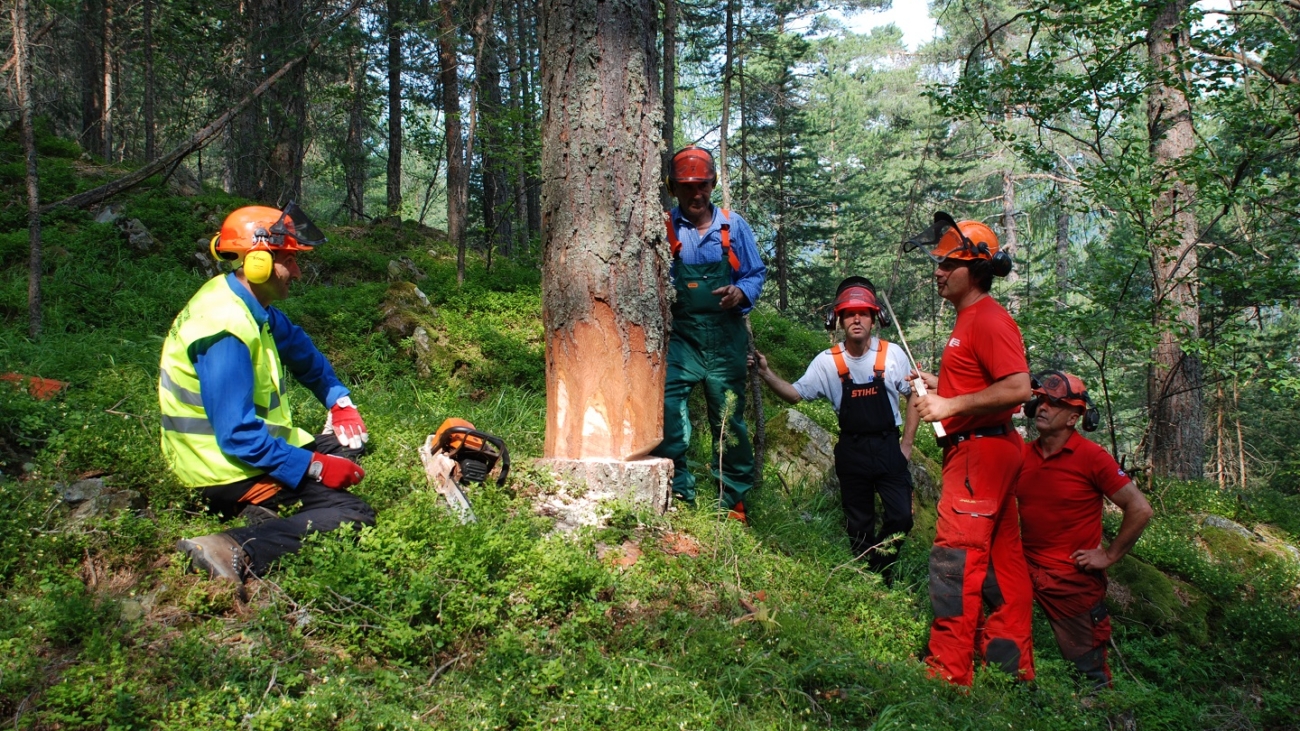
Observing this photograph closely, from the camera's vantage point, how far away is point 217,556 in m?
3.22

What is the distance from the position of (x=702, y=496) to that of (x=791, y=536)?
2.23 feet

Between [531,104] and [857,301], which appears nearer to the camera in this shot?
[857,301]

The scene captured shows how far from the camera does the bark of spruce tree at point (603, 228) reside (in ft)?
14.3

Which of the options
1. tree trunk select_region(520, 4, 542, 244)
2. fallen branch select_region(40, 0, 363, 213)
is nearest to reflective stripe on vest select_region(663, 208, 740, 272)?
fallen branch select_region(40, 0, 363, 213)

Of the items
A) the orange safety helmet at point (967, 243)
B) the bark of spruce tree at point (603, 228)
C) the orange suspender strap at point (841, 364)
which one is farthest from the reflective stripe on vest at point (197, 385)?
the orange suspender strap at point (841, 364)

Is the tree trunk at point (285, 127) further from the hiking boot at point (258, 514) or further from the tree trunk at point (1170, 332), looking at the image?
the tree trunk at point (1170, 332)

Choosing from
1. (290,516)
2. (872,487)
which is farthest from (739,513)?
(290,516)

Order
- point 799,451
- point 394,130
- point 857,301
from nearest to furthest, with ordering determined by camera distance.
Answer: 1. point 857,301
2. point 799,451
3. point 394,130

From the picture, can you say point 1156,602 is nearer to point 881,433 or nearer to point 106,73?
point 881,433

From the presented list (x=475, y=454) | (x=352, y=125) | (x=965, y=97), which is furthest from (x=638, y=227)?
(x=352, y=125)

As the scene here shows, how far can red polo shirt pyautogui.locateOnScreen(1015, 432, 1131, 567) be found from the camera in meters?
4.69

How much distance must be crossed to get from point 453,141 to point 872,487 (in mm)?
9814

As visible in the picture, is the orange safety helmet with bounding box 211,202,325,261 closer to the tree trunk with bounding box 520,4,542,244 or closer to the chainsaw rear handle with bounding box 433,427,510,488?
the chainsaw rear handle with bounding box 433,427,510,488

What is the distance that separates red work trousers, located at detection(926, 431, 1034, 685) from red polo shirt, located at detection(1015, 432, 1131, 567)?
2.31 ft
